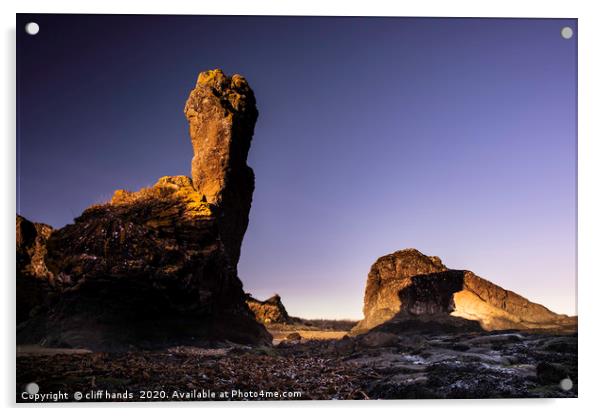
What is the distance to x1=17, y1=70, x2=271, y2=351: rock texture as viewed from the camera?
13.4m

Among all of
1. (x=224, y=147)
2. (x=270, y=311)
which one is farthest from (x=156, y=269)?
(x=270, y=311)

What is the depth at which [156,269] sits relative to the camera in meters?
14.2

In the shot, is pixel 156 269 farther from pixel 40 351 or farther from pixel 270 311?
pixel 270 311

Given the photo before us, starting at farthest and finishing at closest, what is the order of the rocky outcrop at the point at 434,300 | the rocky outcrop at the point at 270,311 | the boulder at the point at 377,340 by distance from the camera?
the rocky outcrop at the point at 270,311 → the rocky outcrop at the point at 434,300 → the boulder at the point at 377,340

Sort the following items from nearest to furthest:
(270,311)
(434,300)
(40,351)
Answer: (40,351)
(434,300)
(270,311)

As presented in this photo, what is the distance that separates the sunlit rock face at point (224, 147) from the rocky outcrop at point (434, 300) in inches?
172

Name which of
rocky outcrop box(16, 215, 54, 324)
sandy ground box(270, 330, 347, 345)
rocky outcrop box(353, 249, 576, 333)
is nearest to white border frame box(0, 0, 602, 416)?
rocky outcrop box(16, 215, 54, 324)

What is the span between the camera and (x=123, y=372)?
36.6 feet

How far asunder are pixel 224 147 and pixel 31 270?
6.06m

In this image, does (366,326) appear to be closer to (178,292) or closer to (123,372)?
(178,292)

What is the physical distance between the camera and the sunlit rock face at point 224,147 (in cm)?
1620

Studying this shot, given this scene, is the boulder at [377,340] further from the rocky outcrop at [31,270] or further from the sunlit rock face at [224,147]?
the rocky outcrop at [31,270]
